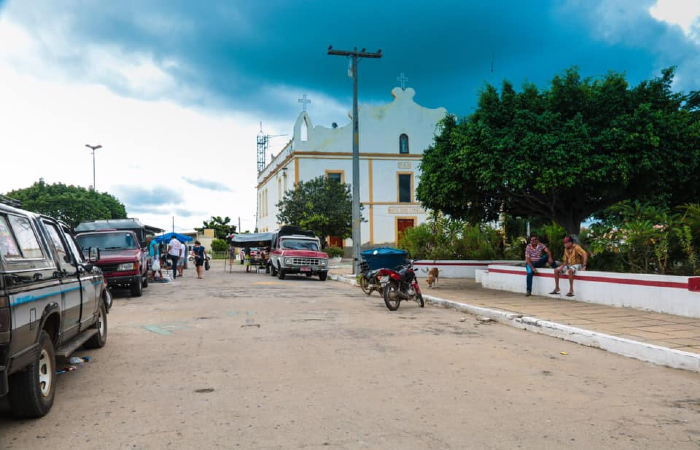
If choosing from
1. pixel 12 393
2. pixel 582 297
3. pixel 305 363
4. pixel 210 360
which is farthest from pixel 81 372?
pixel 582 297

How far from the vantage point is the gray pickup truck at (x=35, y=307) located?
13.1ft

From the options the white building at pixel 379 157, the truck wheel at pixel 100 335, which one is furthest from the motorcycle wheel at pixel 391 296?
the white building at pixel 379 157

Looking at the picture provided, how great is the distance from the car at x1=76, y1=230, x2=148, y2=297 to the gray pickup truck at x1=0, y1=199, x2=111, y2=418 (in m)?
8.74

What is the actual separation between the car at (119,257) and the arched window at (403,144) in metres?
31.2

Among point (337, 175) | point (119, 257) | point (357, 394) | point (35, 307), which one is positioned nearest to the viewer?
point (35, 307)

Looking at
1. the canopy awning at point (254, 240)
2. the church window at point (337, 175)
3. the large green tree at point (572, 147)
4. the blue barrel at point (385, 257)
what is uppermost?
the church window at point (337, 175)

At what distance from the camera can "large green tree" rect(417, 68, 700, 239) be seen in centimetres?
1337

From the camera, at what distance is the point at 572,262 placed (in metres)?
12.5

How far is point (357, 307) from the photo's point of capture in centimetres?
1248

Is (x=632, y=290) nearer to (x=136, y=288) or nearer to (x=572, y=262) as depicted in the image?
(x=572, y=262)

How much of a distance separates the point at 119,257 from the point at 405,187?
33.0m

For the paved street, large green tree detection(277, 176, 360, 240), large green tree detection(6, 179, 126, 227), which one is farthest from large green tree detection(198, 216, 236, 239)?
the paved street

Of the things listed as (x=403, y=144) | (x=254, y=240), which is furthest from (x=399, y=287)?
(x=403, y=144)

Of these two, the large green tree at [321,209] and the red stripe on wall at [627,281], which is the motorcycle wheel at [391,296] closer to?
the red stripe on wall at [627,281]
